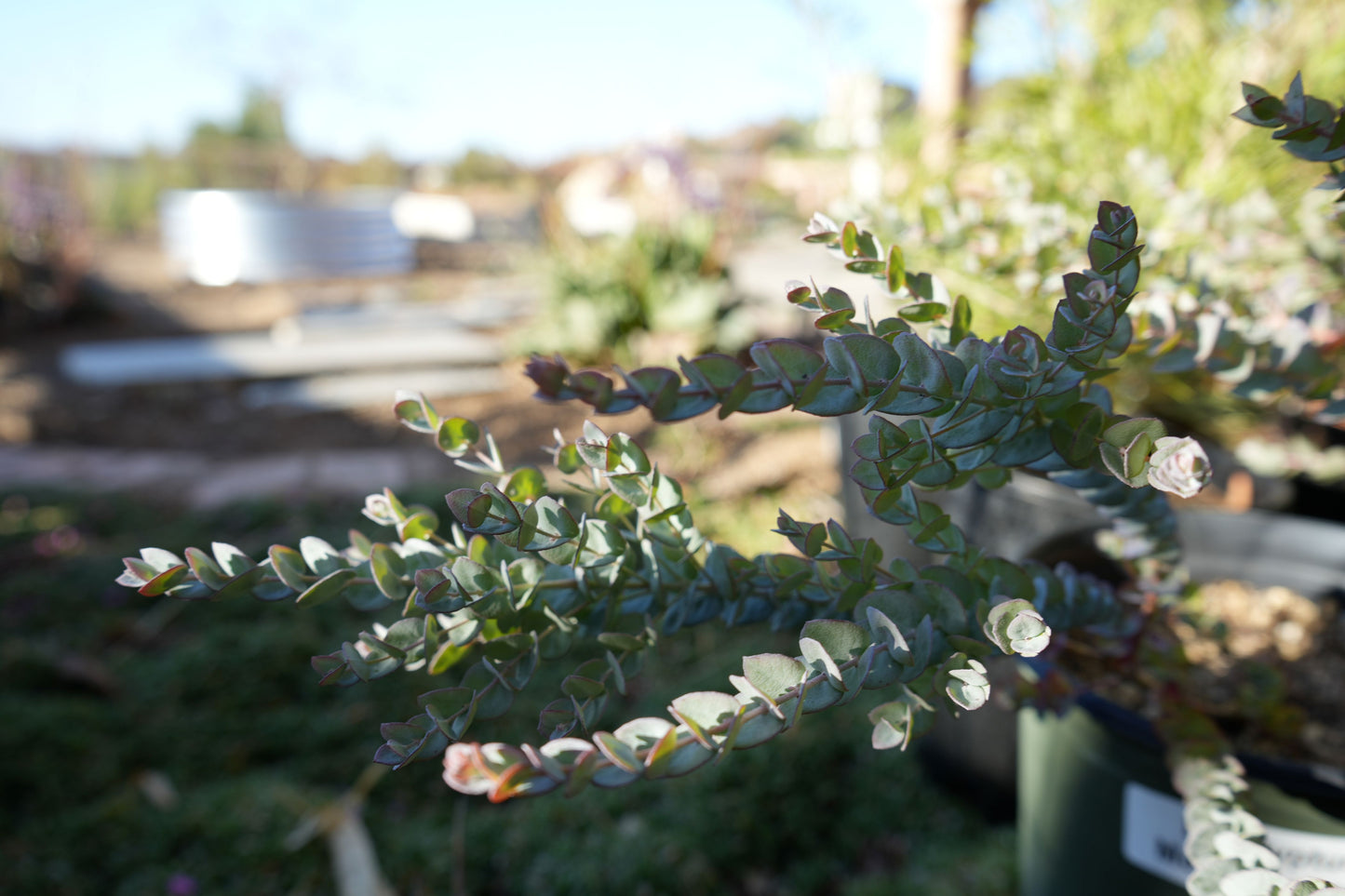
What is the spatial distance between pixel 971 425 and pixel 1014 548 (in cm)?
110

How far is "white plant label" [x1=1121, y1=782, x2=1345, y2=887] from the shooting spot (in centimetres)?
70

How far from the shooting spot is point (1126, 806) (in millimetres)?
806

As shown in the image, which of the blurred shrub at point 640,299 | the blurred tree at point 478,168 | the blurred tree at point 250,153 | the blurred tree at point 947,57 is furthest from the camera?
the blurred tree at point 478,168

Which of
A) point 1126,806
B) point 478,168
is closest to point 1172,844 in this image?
point 1126,806

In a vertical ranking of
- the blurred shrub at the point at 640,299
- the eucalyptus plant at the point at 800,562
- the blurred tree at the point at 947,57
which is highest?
the blurred tree at the point at 947,57

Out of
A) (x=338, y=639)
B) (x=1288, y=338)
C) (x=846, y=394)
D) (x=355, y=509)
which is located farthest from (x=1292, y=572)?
(x=355, y=509)

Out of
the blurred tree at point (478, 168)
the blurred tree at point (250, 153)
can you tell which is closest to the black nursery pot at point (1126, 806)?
the blurred tree at point (250, 153)

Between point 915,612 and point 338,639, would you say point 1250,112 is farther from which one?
point 338,639

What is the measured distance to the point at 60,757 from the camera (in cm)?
158

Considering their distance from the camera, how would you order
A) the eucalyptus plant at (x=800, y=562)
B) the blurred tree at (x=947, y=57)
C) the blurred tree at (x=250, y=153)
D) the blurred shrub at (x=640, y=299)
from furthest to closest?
the blurred tree at (x=250, y=153) < the blurred shrub at (x=640, y=299) < the blurred tree at (x=947, y=57) < the eucalyptus plant at (x=800, y=562)

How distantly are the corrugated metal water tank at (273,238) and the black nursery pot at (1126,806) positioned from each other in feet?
32.1

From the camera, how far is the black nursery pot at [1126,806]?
698 mm

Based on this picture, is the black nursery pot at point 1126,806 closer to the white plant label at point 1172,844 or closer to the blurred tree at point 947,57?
the white plant label at point 1172,844

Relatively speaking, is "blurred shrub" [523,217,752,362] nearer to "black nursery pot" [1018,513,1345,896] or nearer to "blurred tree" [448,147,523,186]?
"black nursery pot" [1018,513,1345,896]
